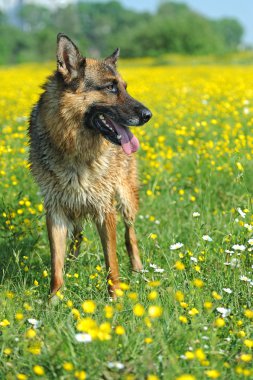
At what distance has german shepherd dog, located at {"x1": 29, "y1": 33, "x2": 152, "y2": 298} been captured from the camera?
4262mm

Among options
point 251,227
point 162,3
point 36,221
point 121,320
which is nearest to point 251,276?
point 251,227

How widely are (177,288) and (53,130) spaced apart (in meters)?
1.54

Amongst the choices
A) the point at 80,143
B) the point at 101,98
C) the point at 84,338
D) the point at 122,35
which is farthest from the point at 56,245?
the point at 122,35

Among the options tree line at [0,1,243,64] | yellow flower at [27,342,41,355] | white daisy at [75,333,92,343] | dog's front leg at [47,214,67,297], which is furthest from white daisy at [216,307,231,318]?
tree line at [0,1,243,64]

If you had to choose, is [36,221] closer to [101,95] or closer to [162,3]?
[101,95]

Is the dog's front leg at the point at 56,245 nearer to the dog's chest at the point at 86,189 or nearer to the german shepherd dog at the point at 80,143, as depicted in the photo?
the german shepherd dog at the point at 80,143

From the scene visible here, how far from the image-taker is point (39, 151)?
14.9ft

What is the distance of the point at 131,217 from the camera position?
17.6 ft

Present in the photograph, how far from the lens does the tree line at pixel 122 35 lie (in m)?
63.2

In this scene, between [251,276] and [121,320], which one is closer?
[121,320]

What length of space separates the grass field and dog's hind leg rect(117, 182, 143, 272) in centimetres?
12

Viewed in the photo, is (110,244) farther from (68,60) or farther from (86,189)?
(68,60)

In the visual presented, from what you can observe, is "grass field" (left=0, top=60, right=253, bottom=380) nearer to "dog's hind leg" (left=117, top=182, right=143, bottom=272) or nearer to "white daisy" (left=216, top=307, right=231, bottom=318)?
"white daisy" (left=216, top=307, right=231, bottom=318)

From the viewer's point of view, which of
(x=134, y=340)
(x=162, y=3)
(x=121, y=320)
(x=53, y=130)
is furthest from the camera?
(x=162, y=3)
